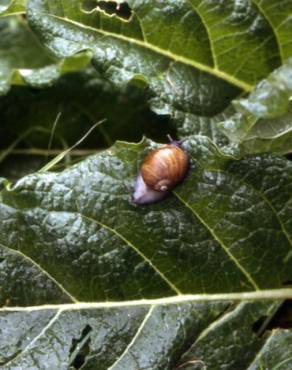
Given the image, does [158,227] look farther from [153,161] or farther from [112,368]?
[112,368]

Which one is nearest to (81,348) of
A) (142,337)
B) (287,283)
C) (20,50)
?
(142,337)

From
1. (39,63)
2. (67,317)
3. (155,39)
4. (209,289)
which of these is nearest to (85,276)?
(67,317)

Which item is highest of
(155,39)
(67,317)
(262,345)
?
(155,39)

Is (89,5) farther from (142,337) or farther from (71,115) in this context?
(142,337)

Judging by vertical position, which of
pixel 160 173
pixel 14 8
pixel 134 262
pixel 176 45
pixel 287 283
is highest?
pixel 14 8

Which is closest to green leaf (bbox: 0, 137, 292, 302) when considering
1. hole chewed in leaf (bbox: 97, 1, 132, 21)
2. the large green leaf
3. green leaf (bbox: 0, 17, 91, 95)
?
the large green leaf

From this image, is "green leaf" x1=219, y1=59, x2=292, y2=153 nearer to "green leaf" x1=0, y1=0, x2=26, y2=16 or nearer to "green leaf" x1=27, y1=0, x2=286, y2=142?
"green leaf" x1=27, y1=0, x2=286, y2=142
